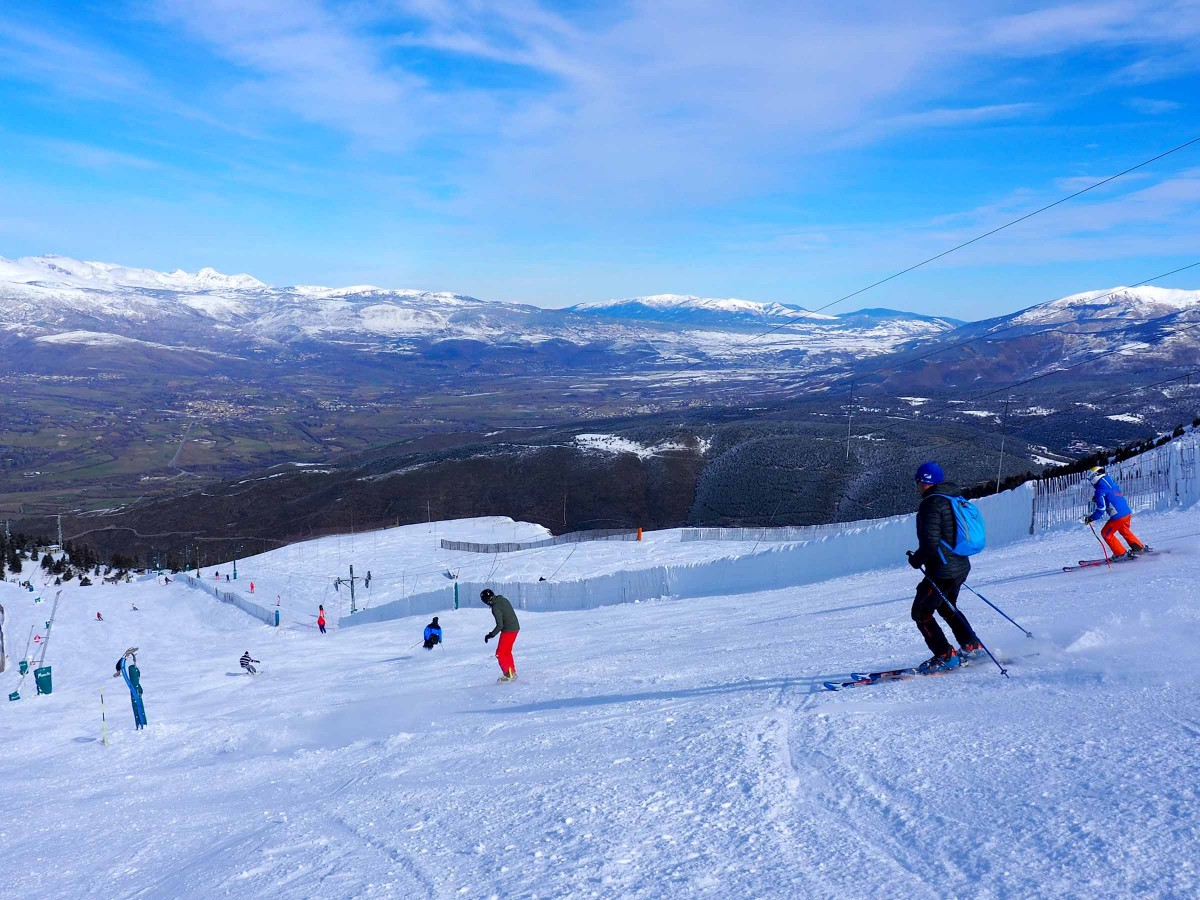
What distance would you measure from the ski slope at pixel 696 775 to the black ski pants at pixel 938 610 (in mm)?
344

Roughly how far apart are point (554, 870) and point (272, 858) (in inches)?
93.2

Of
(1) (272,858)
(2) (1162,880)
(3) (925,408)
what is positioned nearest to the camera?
(2) (1162,880)

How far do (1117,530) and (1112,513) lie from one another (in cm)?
35

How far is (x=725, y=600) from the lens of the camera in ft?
72.5

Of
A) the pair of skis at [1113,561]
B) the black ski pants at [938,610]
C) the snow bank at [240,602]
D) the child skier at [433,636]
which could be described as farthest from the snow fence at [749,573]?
the black ski pants at [938,610]

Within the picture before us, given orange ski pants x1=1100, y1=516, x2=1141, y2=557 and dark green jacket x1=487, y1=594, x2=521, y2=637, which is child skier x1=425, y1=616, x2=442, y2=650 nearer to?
dark green jacket x1=487, y1=594, x2=521, y2=637

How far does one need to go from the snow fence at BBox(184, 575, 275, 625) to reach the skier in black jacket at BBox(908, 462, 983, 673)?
99.3 feet

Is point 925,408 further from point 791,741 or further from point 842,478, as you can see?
point 791,741

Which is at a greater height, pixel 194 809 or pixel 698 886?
pixel 698 886

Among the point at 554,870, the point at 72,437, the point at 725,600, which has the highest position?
the point at 72,437

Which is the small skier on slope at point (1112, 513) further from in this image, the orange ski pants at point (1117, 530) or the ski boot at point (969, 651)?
the ski boot at point (969, 651)

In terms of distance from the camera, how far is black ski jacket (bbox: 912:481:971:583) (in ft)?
25.7

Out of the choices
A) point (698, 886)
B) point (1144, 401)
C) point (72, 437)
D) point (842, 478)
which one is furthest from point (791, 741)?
point (72, 437)

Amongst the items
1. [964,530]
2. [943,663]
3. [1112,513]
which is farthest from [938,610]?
[1112,513]
